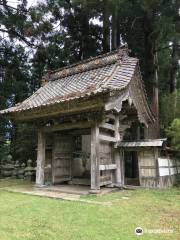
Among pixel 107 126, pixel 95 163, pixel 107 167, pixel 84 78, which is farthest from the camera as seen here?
pixel 84 78

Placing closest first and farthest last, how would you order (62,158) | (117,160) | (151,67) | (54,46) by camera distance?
(117,160) < (62,158) < (151,67) < (54,46)

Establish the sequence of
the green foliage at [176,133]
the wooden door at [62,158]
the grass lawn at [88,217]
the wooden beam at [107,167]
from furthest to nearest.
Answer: the wooden door at [62,158] → the green foliage at [176,133] → the wooden beam at [107,167] → the grass lawn at [88,217]

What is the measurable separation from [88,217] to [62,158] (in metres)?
6.16

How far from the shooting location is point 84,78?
484 inches

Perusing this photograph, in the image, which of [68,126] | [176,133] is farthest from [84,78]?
[176,133]

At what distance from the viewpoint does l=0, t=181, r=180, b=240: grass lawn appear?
5.38 meters

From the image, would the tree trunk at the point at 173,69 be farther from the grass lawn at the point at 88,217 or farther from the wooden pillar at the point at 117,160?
the grass lawn at the point at 88,217

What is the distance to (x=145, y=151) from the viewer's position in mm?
11523

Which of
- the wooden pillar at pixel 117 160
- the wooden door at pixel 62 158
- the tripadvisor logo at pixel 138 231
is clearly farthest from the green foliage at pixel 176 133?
the tripadvisor logo at pixel 138 231

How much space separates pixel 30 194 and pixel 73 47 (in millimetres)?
12208

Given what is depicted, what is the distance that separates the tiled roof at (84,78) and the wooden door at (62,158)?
6.62ft

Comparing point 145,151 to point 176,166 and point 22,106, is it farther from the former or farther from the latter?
point 22,106

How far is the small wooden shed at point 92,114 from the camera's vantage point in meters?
9.97

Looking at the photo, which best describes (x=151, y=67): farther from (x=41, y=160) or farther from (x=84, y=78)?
(x=41, y=160)
